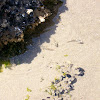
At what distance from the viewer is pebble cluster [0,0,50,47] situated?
155 inches

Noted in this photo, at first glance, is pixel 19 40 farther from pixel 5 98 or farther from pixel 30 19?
pixel 5 98

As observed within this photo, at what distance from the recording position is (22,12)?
4.14 m

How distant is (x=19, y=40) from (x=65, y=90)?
58.6 inches

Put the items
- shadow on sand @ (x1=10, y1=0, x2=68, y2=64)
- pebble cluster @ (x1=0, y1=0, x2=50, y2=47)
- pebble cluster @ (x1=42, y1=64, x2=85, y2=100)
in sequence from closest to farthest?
pebble cluster @ (x1=42, y1=64, x2=85, y2=100) < pebble cluster @ (x1=0, y1=0, x2=50, y2=47) < shadow on sand @ (x1=10, y1=0, x2=68, y2=64)

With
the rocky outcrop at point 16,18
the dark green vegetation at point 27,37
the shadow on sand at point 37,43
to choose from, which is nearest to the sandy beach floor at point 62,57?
the shadow on sand at point 37,43

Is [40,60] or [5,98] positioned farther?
[40,60]

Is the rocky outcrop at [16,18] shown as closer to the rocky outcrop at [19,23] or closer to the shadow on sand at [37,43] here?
the rocky outcrop at [19,23]

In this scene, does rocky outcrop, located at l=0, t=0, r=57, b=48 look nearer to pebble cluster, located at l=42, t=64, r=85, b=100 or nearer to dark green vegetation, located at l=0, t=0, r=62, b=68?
dark green vegetation, located at l=0, t=0, r=62, b=68

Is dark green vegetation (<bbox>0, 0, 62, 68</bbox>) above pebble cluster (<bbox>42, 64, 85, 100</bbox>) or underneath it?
above

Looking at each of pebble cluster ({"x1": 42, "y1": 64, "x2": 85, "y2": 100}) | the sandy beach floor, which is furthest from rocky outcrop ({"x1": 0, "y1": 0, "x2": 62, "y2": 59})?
pebble cluster ({"x1": 42, "y1": 64, "x2": 85, "y2": 100})

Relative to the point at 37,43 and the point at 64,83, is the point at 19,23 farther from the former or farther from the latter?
the point at 64,83

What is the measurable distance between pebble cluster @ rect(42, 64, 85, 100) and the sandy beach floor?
0.10 metres

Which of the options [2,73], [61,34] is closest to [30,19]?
[61,34]

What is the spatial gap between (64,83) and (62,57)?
68 centimetres
